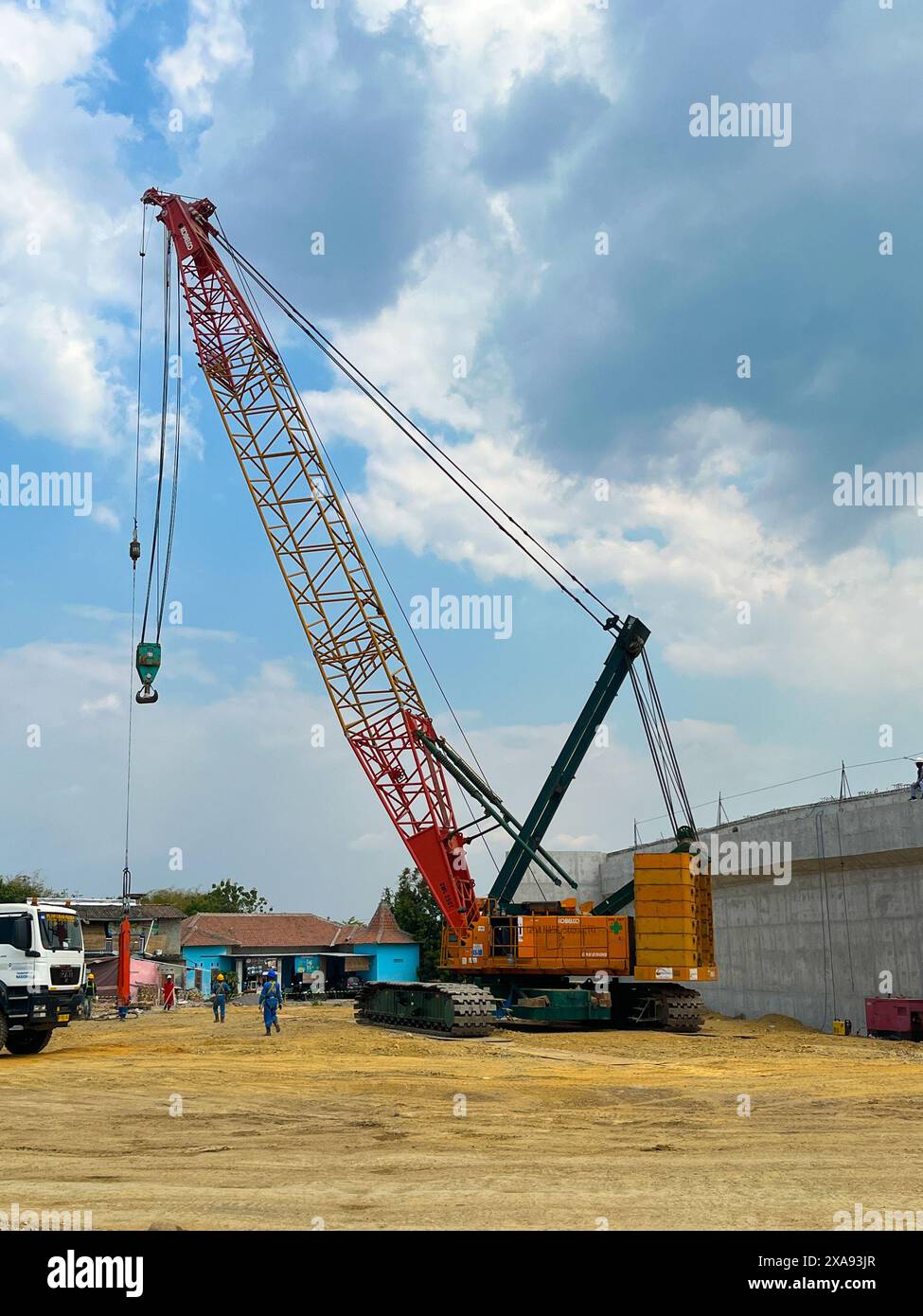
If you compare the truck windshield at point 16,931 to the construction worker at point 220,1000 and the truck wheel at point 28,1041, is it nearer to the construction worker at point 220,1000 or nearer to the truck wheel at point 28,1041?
the truck wheel at point 28,1041

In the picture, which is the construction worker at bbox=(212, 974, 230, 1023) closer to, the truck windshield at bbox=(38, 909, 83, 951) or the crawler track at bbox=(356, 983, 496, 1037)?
the crawler track at bbox=(356, 983, 496, 1037)

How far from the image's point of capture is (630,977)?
27.8m

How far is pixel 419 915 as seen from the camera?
7069 cm

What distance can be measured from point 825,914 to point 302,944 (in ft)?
147

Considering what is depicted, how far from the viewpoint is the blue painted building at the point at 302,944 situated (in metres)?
64.7

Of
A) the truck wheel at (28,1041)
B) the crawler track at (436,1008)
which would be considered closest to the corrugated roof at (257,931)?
the crawler track at (436,1008)

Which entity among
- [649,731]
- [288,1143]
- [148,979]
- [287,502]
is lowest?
[148,979]

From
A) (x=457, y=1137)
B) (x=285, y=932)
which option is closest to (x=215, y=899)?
(x=285, y=932)

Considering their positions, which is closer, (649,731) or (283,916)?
(649,731)

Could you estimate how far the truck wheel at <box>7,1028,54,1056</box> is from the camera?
21.8 meters
